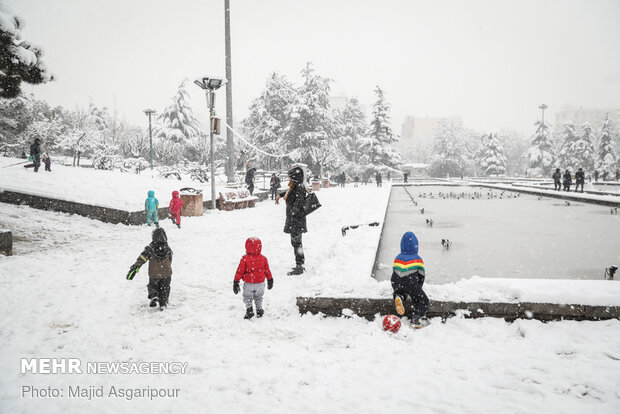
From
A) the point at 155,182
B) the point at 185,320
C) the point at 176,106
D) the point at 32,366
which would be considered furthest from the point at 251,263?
the point at 176,106

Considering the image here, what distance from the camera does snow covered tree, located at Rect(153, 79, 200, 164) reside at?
4209 cm

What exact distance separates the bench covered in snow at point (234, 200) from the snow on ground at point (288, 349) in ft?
25.6

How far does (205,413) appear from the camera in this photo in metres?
2.65

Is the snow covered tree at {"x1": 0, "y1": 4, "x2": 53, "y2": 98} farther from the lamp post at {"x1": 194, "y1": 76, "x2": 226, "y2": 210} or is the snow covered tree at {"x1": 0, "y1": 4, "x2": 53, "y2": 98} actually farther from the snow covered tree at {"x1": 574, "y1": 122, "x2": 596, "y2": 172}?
the snow covered tree at {"x1": 574, "y1": 122, "x2": 596, "y2": 172}

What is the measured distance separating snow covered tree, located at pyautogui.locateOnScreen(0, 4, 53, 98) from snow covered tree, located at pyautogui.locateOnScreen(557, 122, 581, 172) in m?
64.1

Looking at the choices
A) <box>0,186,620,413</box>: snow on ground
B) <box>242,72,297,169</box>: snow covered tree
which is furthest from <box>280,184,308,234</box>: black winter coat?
<box>242,72,297,169</box>: snow covered tree

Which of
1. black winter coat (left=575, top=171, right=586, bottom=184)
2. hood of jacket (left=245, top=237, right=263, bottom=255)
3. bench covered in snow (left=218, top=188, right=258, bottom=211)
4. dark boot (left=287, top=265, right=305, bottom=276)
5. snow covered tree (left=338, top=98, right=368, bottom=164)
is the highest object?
snow covered tree (left=338, top=98, right=368, bottom=164)

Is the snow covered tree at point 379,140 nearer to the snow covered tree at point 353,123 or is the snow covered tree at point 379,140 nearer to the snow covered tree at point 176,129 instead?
the snow covered tree at point 353,123

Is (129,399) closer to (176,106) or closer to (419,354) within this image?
(419,354)

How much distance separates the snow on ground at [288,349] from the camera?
2.80m

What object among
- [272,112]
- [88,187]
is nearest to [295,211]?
[88,187]

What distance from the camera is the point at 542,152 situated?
5478 centimetres

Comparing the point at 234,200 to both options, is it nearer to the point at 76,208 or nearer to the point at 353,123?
the point at 76,208

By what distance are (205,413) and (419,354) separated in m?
2.09
